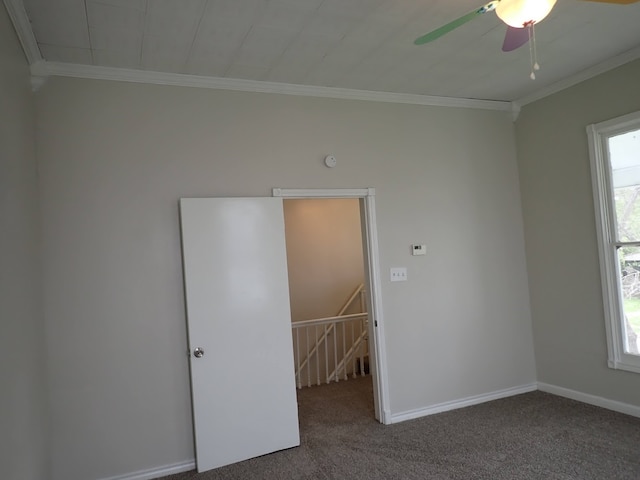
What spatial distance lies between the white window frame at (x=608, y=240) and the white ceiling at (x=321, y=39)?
2.10 feet

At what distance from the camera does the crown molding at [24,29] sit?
2.23 metres

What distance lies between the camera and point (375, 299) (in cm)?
378

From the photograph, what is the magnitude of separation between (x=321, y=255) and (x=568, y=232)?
331 centimetres

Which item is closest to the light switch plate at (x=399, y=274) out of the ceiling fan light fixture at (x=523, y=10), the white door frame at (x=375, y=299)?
the white door frame at (x=375, y=299)

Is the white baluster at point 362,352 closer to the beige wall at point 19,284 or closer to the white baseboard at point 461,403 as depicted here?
the white baseboard at point 461,403

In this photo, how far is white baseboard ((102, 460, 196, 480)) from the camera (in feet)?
9.80

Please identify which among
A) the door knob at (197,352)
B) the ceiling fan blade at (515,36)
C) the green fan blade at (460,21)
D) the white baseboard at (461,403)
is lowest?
the white baseboard at (461,403)

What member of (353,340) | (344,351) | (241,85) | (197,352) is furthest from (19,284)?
(353,340)

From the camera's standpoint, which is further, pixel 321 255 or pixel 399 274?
pixel 321 255

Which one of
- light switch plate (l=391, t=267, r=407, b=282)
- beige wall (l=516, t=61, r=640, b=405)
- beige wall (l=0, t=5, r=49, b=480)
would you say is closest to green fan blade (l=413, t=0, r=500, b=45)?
beige wall (l=0, t=5, r=49, b=480)

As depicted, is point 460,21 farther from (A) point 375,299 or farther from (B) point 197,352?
(B) point 197,352

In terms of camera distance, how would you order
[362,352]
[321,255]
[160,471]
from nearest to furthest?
[160,471]
[362,352]
[321,255]

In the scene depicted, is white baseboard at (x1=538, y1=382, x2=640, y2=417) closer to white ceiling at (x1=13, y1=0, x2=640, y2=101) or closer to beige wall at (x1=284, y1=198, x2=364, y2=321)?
beige wall at (x1=284, y1=198, x2=364, y2=321)

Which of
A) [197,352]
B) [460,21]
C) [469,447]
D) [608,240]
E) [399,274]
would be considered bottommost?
[469,447]
